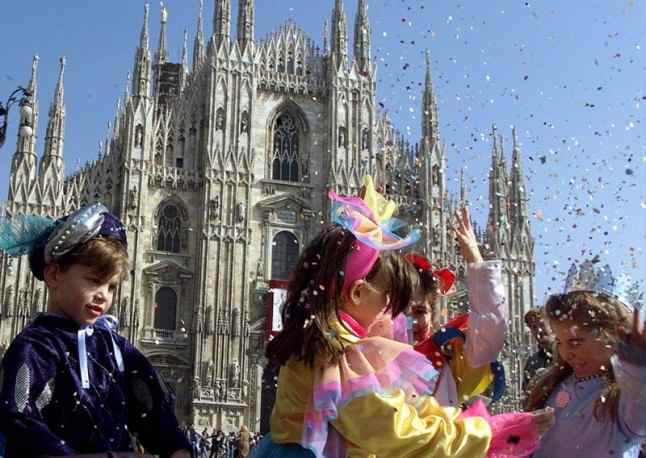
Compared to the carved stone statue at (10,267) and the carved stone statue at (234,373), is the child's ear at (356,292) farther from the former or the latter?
the carved stone statue at (10,267)

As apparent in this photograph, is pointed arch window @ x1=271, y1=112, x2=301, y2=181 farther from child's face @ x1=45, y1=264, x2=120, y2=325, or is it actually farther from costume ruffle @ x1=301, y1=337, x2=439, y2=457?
costume ruffle @ x1=301, y1=337, x2=439, y2=457

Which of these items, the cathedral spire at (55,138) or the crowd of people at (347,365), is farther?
the cathedral spire at (55,138)

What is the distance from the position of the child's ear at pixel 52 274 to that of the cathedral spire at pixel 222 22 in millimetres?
24838

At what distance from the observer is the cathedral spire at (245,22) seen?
27391 mm

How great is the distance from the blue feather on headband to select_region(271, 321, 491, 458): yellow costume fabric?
107 cm

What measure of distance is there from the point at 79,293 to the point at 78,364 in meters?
0.24

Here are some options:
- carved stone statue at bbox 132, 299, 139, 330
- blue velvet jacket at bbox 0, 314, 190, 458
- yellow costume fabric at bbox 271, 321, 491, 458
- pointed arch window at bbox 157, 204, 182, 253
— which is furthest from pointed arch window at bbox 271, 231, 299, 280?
yellow costume fabric at bbox 271, 321, 491, 458

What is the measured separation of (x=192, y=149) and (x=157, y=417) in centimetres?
2409

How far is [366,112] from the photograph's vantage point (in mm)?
28422

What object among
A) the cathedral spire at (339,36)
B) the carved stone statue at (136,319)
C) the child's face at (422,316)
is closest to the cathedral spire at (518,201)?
the cathedral spire at (339,36)

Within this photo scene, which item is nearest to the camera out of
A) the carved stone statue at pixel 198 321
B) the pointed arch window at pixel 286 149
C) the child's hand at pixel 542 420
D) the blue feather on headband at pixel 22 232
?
the child's hand at pixel 542 420

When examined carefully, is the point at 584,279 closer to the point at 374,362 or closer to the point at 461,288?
the point at 374,362

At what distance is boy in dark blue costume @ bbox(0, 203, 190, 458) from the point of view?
254cm

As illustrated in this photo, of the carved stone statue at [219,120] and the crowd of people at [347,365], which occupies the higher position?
the carved stone statue at [219,120]
